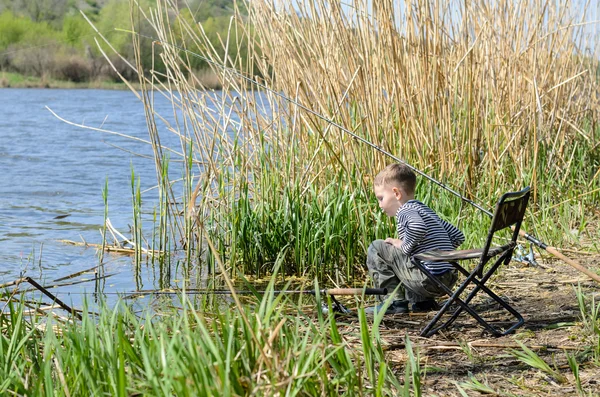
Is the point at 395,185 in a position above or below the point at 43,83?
above

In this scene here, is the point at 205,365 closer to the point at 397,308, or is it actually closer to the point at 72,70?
the point at 397,308

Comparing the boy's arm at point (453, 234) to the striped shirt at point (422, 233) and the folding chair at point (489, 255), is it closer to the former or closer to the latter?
the striped shirt at point (422, 233)

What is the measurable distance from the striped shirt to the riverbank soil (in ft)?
0.97

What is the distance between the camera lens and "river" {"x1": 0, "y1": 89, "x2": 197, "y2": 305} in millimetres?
5516

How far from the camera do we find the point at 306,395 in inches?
87.3

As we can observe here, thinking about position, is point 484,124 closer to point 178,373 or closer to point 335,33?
point 335,33

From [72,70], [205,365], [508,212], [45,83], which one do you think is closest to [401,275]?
[508,212]

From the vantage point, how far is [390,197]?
149 inches

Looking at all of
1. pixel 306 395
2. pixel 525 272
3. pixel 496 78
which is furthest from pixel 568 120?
pixel 306 395

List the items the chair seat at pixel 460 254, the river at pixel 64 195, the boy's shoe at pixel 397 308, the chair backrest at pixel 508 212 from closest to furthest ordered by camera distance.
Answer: the chair backrest at pixel 508 212, the chair seat at pixel 460 254, the boy's shoe at pixel 397 308, the river at pixel 64 195

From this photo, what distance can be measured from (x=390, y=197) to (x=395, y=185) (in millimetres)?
63

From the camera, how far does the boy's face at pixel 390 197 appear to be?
3.76m

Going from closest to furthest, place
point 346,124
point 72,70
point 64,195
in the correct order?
1. point 346,124
2. point 64,195
3. point 72,70

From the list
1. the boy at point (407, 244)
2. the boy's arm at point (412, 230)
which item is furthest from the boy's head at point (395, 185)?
the boy's arm at point (412, 230)
